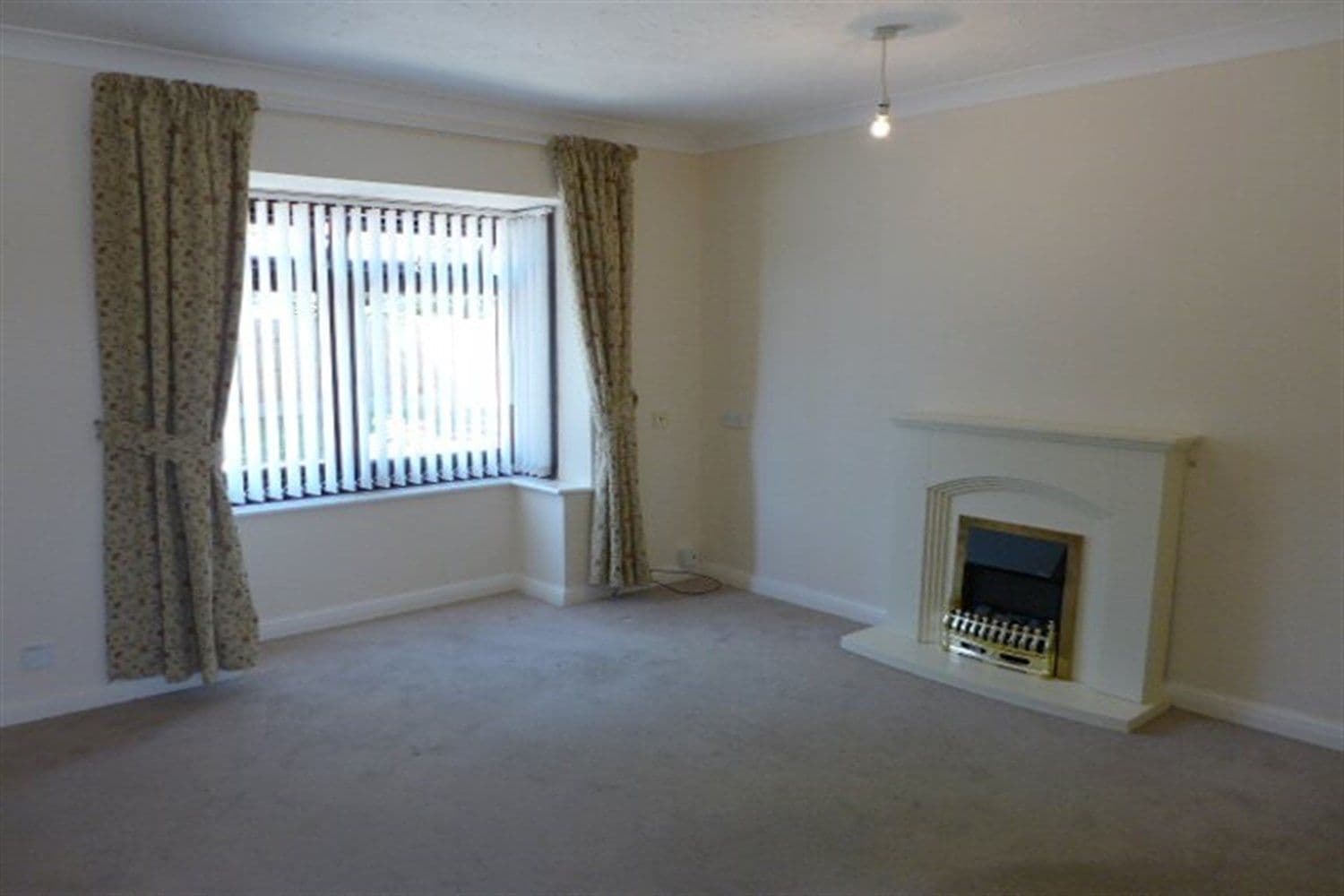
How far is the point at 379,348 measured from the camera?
17.7 ft

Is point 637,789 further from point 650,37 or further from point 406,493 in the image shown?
point 650,37

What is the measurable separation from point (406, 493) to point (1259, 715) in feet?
13.6

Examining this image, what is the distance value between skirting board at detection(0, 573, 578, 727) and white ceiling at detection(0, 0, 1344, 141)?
103 inches

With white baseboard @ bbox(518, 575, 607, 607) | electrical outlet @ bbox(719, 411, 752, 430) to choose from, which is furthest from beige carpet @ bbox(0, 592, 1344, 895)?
electrical outlet @ bbox(719, 411, 752, 430)

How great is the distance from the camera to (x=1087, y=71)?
4.17 m

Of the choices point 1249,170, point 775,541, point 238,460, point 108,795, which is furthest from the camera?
point 775,541

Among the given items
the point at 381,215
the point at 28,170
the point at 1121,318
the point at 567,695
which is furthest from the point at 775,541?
the point at 28,170

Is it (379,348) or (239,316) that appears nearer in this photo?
(239,316)

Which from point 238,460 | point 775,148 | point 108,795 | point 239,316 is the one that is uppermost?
point 775,148

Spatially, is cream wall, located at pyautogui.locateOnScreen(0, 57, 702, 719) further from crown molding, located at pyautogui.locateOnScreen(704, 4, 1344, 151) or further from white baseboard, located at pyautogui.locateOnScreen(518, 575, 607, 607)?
crown molding, located at pyautogui.locateOnScreen(704, 4, 1344, 151)

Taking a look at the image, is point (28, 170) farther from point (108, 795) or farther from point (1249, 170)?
point (1249, 170)

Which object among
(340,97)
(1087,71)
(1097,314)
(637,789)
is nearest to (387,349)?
(340,97)

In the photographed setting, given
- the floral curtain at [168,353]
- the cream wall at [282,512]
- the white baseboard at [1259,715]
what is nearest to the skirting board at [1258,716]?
the white baseboard at [1259,715]

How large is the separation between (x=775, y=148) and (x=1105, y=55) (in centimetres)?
190
